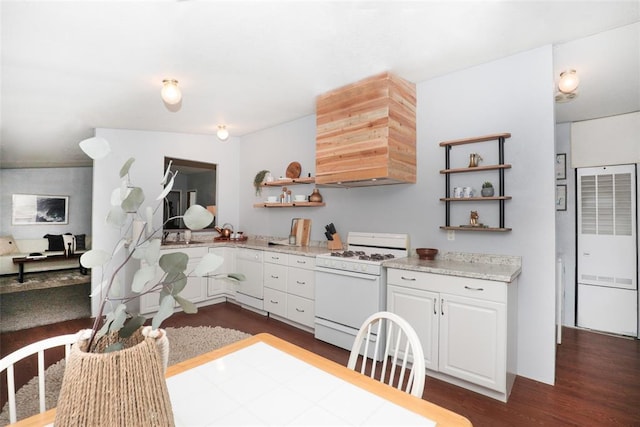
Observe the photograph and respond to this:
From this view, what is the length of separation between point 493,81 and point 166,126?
418 cm

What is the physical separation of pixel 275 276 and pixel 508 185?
2.71 meters

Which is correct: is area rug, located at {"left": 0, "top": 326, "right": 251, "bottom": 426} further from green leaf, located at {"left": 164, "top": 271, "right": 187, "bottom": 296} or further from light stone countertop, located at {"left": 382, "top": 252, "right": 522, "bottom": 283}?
green leaf, located at {"left": 164, "top": 271, "right": 187, "bottom": 296}

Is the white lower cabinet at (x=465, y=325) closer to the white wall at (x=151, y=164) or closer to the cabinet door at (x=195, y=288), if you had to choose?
the cabinet door at (x=195, y=288)

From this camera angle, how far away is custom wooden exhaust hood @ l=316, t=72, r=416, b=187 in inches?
117

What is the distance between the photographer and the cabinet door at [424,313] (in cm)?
256

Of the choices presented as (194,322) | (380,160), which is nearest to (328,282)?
(380,160)

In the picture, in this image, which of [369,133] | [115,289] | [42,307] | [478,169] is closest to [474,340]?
[478,169]

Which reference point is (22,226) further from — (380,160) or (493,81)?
(493,81)

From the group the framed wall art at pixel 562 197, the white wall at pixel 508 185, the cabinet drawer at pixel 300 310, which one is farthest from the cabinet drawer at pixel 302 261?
the framed wall art at pixel 562 197

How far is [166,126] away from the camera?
15.0 feet

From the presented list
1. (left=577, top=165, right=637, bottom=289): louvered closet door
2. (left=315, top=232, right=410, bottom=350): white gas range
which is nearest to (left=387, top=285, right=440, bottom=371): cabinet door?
(left=315, top=232, right=410, bottom=350): white gas range

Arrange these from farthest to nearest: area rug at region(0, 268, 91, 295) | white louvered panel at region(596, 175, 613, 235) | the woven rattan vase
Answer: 1. area rug at region(0, 268, 91, 295)
2. white louvered panel at region(596, 175, 613, 235)
3. the woven rattan vase

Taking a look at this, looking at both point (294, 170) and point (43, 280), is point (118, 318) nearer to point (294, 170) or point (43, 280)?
point (294, 170)

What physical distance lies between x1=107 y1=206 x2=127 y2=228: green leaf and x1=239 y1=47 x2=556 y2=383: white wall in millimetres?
2887
